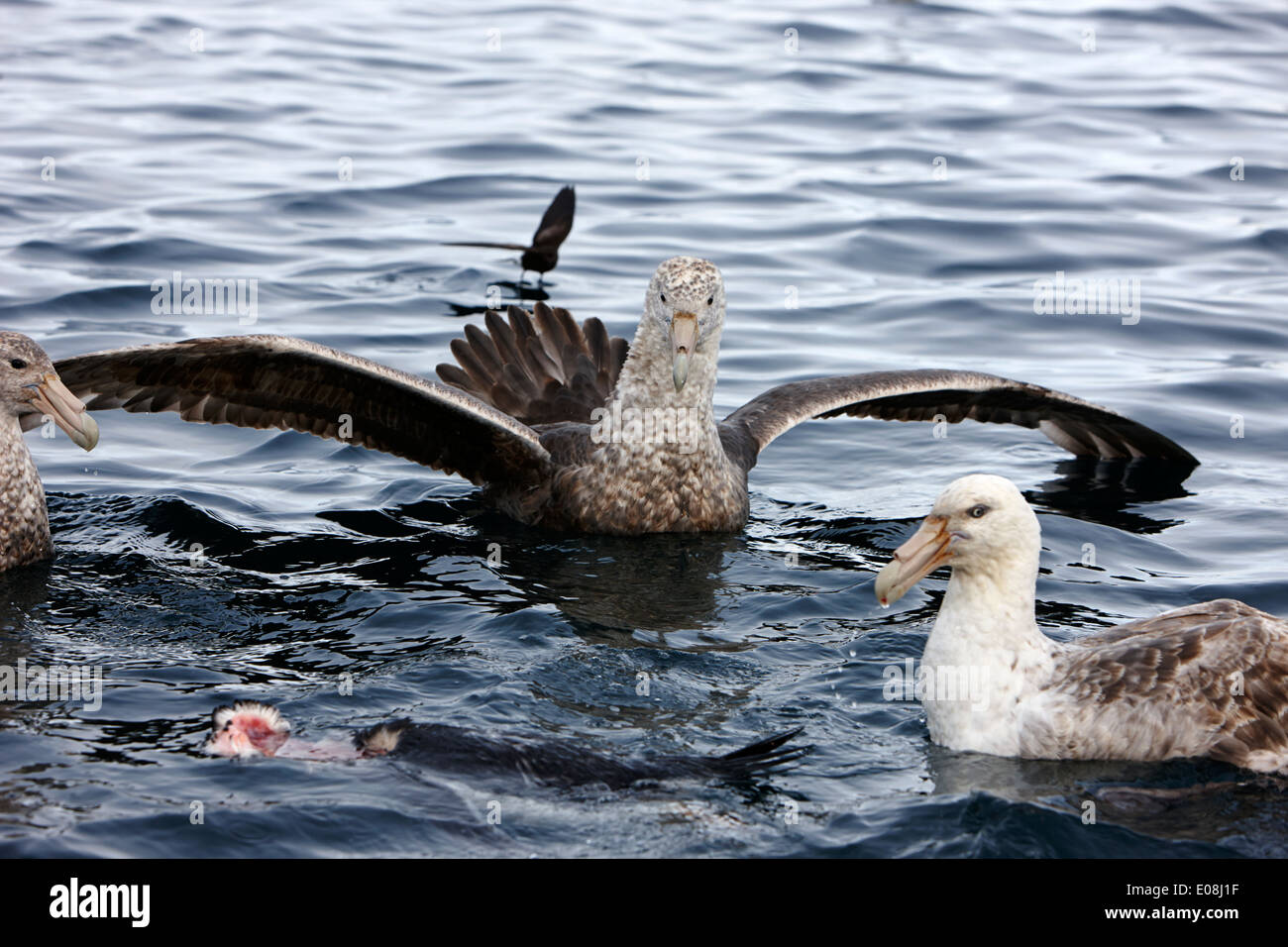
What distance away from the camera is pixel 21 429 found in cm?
850

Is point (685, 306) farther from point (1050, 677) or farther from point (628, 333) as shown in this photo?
point (628, 333)

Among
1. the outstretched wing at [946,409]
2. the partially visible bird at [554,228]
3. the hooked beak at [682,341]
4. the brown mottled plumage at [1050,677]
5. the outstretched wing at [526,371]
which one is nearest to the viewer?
the brown mottled plumage at [1050,677]

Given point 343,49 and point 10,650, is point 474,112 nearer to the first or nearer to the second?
point 343,49

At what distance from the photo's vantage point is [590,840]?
555cm

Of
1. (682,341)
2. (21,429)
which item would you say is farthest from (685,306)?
(21,429)

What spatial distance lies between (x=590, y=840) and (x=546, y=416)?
4.95 metres

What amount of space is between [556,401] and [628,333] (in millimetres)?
3016

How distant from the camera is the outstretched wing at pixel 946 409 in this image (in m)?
9.99

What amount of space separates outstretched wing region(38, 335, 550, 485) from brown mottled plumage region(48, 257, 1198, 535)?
0.04ft

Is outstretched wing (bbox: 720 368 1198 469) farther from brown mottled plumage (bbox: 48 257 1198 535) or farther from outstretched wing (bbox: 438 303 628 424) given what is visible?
outstretched wing (bbox: 438 303 628 424)

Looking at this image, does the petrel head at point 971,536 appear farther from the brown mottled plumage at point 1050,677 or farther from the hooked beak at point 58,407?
the hooked beak at point 58,407

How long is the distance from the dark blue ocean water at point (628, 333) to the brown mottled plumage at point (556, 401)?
33 centimetres

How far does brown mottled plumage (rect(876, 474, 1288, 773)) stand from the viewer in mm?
6250

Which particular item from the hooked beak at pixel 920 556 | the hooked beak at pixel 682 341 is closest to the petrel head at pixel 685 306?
the hooked beak at pixel 682 341
